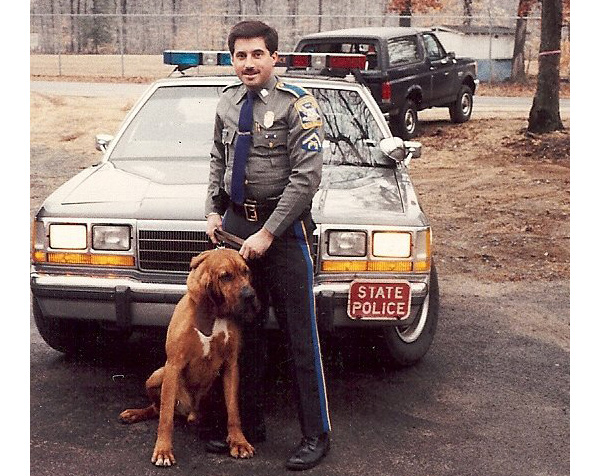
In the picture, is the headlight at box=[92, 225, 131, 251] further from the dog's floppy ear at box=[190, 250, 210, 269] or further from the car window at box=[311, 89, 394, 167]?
the car window at box=[311, 89, 394, 167]

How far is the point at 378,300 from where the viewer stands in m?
4.32

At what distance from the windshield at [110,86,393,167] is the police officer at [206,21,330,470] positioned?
131cm

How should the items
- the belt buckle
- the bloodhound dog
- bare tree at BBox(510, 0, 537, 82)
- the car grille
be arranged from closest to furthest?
the bloodhound dog
the belt buckle
the car grille
bare tree at BBox(510, 0, 537, 82)

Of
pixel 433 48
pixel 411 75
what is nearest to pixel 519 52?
pixel 433 48

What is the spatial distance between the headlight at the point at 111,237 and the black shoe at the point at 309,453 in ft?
3.91

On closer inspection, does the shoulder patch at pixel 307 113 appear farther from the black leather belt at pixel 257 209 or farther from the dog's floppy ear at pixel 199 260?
the dog's floppy ear at pixel 199 260

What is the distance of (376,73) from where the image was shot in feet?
37.7

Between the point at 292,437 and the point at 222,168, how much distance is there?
116cm

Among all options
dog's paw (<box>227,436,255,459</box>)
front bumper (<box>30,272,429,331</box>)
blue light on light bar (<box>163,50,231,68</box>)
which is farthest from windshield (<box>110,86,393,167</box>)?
dog's paw (<box>227,436,255,459</box>)

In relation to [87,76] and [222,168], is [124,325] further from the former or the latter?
[87,76]

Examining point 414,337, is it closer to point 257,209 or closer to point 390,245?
point 390,245

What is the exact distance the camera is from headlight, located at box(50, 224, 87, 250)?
4441 millimetres

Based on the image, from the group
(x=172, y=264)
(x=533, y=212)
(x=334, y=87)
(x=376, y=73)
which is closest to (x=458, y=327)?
(x=533, y=212)

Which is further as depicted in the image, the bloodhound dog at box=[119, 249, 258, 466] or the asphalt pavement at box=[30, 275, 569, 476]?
the asphalt pavement at box=[30, 275, 569, 476]
